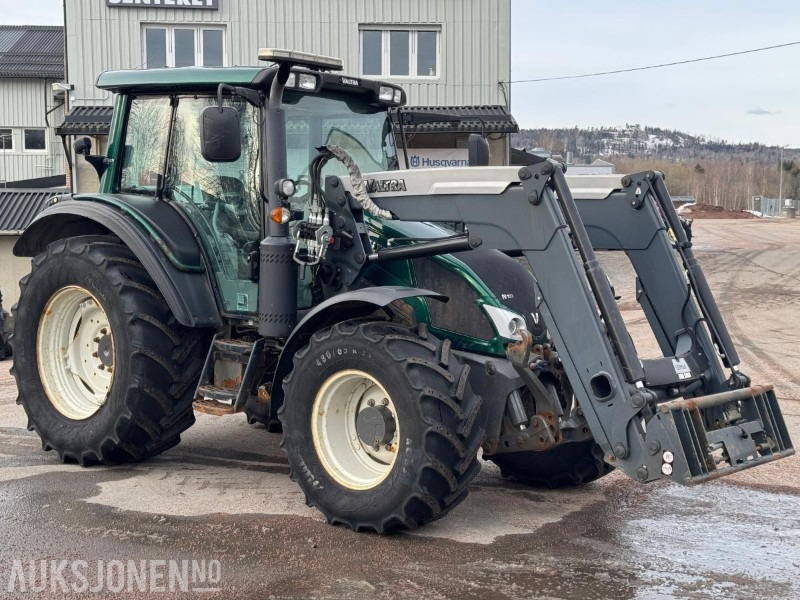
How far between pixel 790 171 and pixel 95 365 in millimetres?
84091

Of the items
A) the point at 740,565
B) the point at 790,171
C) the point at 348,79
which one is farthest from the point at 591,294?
the point at 790,171

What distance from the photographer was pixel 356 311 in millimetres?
6172

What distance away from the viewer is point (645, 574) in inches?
200

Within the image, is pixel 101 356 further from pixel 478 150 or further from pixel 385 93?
pixel 478 150

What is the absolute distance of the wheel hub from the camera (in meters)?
5.68

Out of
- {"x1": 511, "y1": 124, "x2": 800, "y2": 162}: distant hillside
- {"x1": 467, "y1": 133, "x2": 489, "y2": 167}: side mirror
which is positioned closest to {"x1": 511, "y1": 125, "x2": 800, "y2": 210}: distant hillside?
{"x1": 511, "y1": 124, "x2": 800, "y2": 162}: distant hillside

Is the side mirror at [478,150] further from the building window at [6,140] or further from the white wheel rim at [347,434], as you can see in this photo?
the building window at [6,140]

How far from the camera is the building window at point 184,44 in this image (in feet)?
73.5

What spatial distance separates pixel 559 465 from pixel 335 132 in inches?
103

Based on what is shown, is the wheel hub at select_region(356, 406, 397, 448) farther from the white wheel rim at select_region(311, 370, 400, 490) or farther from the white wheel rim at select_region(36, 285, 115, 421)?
the white wheel rim at select_region(36, 285, 115, 421)

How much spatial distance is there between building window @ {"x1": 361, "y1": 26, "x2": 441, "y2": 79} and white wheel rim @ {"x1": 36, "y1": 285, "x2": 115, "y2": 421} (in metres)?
15.9

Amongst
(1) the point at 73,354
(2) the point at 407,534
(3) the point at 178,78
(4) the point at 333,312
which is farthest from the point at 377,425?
(1) the point at 73,354

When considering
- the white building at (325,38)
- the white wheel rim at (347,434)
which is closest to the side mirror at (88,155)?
the white wheel rim at (347,434)

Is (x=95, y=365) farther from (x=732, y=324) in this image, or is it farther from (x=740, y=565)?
(x=732, y=324)
